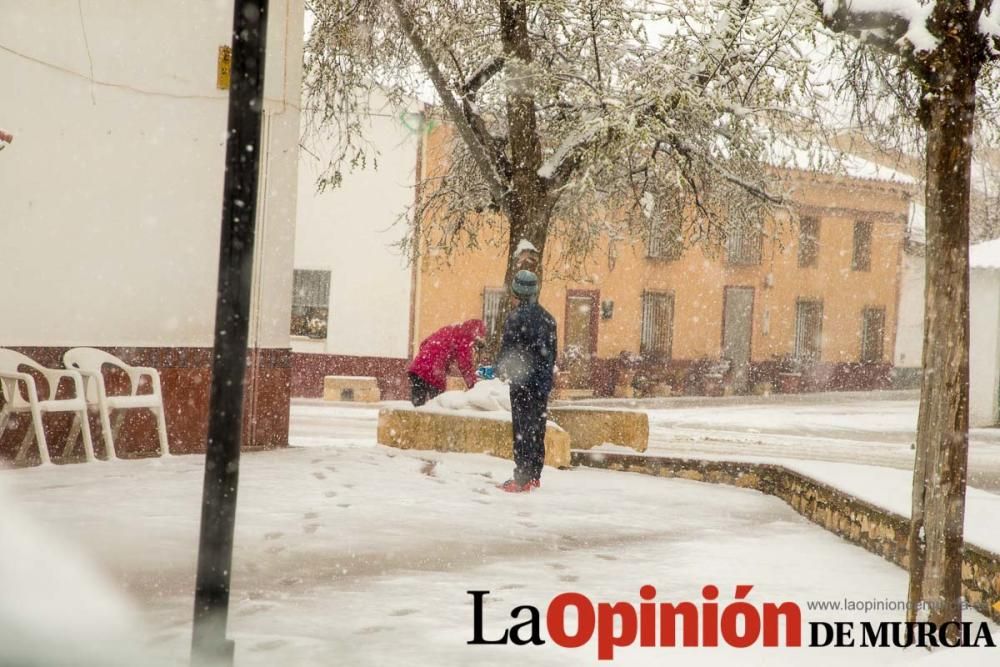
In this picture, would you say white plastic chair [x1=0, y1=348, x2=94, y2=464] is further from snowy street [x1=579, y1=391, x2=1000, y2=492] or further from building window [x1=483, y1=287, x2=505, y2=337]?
building window [x1=483, y1=287, x2=505, y2=337]

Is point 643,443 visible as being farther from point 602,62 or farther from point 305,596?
point 305,596

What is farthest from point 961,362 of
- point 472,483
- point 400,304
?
point 400,304

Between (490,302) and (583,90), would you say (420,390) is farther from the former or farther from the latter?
(490,302)

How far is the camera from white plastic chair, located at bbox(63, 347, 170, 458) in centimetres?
846

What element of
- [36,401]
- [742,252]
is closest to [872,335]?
[742,252]

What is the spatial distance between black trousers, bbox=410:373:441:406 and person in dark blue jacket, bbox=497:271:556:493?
3002mm

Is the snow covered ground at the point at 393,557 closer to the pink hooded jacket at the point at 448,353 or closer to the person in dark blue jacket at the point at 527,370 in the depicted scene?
the person in dark blue jacket at the point at 527,370

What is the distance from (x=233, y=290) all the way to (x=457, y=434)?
6975 millimetres

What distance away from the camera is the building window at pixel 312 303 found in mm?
24328

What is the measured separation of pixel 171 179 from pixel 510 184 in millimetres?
3841

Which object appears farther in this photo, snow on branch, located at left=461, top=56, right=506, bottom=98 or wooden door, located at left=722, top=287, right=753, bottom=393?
wooden door, located at left=722, top=287, right=753, bottom=393

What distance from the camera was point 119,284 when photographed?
9.08 metres

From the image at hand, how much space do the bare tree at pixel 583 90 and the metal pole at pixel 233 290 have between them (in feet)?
20.6

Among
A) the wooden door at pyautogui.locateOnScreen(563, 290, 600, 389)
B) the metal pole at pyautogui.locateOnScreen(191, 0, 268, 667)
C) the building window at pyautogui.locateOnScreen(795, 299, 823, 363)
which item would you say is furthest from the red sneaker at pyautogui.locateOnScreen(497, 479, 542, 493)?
the building window at pyautogui.locateOnScreen(795, 299, 823, 363)
